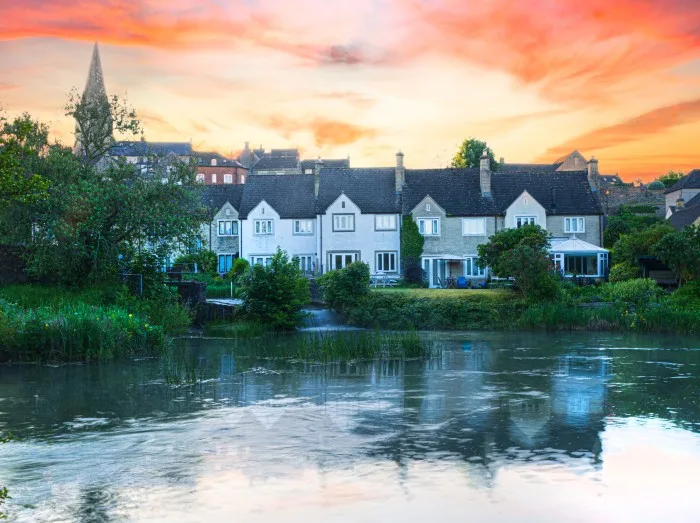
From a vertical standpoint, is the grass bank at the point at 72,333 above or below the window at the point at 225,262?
below

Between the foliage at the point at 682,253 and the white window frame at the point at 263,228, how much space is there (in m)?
30.8

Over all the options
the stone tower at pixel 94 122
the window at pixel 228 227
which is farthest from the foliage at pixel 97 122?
the window at pixel 228 227

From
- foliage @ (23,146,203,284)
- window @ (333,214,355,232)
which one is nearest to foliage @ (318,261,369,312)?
foliage @ (23,146,203,284)

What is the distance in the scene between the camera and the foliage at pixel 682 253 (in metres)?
47.8

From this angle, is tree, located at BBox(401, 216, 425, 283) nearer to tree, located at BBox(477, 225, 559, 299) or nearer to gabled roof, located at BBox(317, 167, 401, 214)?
gabled roof, located at BBox(317, 167, 401, 214)

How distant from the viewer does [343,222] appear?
65938 mm

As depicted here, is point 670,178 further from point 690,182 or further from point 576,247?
point 576,247

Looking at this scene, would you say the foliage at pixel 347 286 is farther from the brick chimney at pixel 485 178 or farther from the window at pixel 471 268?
the brick chimney at pixel 485 178

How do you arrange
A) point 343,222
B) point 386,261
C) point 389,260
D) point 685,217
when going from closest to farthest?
point 389,260, point 386,261, point 343,222, point 685,217

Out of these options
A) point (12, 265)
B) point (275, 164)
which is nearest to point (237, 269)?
point (12, 265)

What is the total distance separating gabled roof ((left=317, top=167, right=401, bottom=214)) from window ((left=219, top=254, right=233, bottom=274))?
972 cm

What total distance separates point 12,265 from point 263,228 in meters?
28.1

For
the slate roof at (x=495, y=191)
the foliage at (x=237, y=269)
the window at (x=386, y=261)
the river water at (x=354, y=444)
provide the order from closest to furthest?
1. the river water at (x=354, y=444)
2. the foliage at (x=237, y=269)
3. the slate roof at (x=495, y=191)
4. the window at (x=386, y=261)

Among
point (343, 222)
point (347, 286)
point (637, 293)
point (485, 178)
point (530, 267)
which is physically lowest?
point (637, 293)
